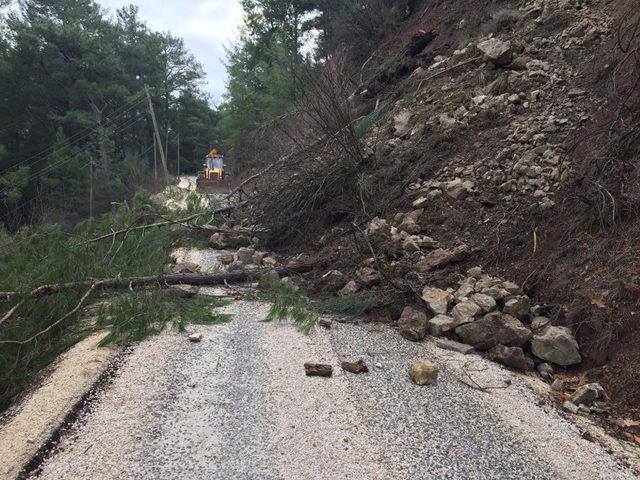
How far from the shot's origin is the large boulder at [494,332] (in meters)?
3.59

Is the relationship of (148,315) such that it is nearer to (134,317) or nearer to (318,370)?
(134,317)

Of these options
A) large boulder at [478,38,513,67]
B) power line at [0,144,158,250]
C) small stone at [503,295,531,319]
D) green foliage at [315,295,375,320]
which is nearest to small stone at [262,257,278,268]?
green foliage at [315,295,375,320]

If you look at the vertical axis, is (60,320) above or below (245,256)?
below

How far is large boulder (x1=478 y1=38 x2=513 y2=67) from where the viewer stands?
23.0 ft

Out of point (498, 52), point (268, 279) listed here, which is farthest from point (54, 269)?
point (498, 52)

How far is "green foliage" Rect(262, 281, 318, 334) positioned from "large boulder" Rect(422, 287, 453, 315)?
1086 mm

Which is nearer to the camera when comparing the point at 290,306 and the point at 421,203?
the point at 290,306

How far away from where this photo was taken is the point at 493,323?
3695 millimetres

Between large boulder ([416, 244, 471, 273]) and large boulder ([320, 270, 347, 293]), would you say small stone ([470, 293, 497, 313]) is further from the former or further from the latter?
large boulder ([320, 270, 347, 293])

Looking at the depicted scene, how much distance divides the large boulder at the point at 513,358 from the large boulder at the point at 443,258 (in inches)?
50.6

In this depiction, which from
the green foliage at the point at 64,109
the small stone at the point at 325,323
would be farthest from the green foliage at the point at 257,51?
the small stone at the point at 325,323

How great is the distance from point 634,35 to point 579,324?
12.6ft

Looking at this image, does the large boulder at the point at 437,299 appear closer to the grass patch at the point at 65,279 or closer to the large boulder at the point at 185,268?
the grass patch at the point at 65,279

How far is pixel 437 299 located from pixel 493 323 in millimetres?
611
